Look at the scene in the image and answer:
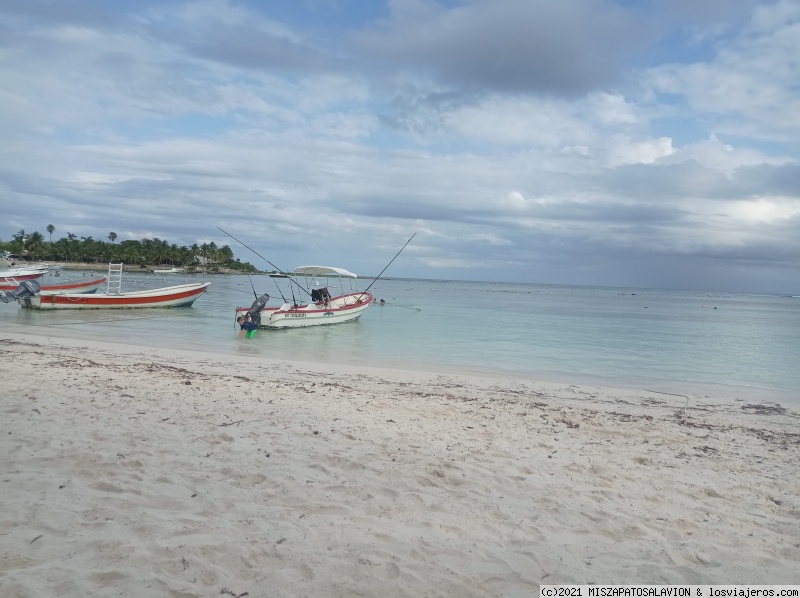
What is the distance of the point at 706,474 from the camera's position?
591 cm

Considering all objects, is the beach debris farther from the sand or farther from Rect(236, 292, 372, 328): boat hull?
Rect(236, 292, 372, 328): boat hull

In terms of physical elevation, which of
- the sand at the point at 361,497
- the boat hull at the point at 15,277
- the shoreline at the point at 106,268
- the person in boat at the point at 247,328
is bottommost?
the person in boat at the point at 247,328

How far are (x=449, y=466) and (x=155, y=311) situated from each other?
94.3 ft

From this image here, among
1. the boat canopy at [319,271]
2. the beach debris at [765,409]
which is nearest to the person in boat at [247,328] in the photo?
the boat canopy at [319,271]

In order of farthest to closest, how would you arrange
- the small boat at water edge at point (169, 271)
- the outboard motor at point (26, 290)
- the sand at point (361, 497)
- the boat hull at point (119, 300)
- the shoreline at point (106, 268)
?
the small boat at water edge at point (169, 271)
the shoreline at point (106, 268)
the boat hull at point (119, 300)
the outboard motor at point (26, 290)
the sand at point (361, 497)

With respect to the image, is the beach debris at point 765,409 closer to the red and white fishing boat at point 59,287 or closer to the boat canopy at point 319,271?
the boat canopy at point 319,271

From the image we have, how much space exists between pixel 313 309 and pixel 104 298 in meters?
11.6

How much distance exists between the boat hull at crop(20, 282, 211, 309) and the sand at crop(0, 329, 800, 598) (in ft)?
75.9

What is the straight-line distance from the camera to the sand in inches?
135

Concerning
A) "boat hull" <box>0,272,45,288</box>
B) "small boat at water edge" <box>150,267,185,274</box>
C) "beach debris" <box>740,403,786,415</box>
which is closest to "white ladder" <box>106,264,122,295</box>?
"boat hull" <box>0,272,45,288</box>

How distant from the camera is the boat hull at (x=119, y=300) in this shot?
2831 cm

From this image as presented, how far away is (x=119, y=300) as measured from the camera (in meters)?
29.9

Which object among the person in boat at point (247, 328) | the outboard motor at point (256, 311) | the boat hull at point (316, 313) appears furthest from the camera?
the boat hull at point (316, 313)

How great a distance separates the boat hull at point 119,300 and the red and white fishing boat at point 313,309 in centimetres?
798
